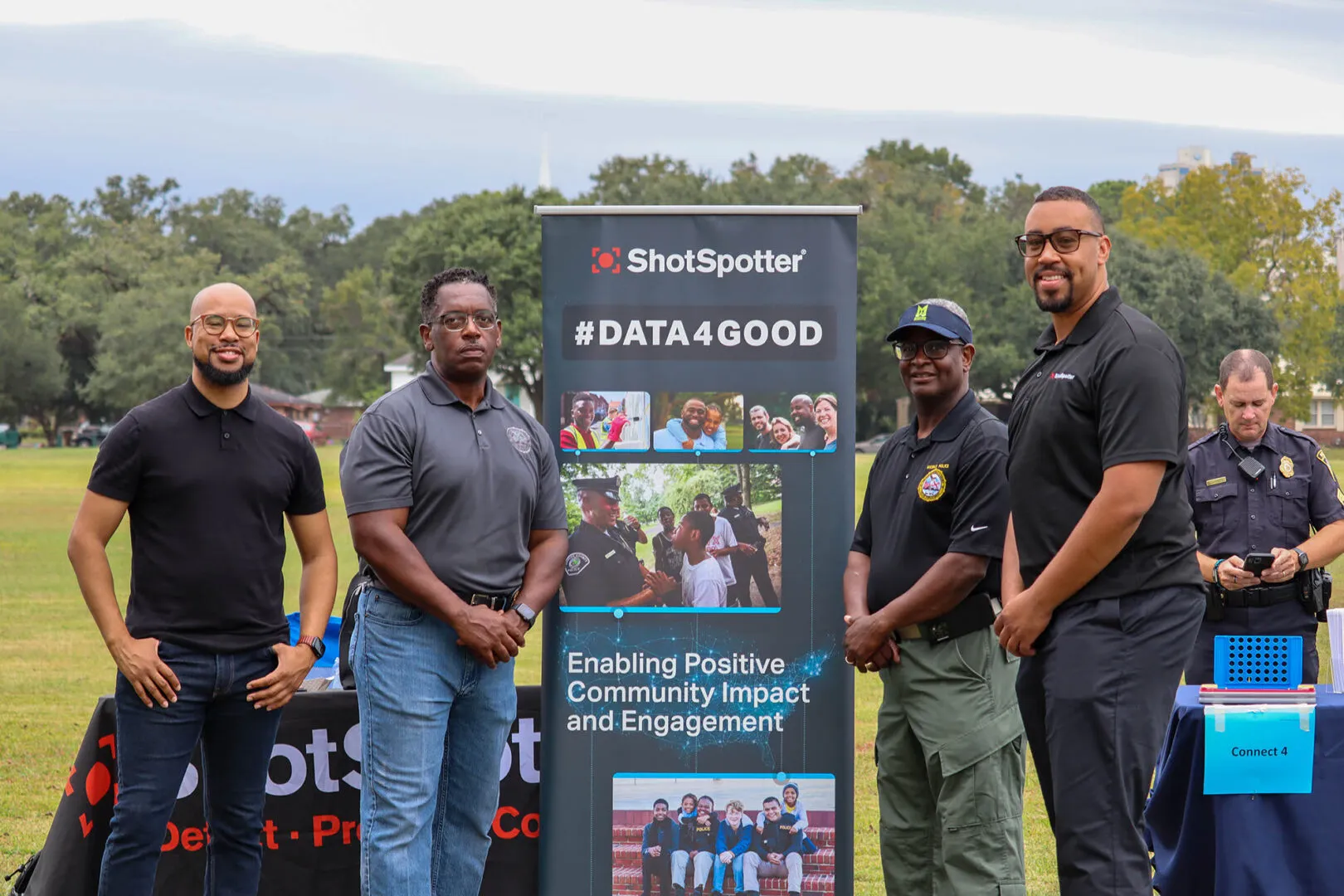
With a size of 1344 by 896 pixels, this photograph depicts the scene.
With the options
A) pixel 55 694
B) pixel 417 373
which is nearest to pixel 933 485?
pixel 55 694

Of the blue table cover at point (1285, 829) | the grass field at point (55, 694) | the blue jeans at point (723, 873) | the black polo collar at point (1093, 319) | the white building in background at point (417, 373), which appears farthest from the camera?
the white building in background at point (417, 373)

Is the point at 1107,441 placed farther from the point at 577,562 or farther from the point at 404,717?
the point at 404,717

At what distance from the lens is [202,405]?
4.08 meters

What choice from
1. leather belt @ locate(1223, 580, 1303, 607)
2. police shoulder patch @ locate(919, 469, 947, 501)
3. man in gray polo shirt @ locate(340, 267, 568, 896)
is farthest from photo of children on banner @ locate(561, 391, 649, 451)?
leather belt @ locate(1223, 580, 1303, 607)

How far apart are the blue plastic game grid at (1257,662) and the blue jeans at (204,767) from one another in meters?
3.11

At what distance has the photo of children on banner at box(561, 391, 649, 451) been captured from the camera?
465 centimetres

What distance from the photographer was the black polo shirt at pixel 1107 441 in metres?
3.38

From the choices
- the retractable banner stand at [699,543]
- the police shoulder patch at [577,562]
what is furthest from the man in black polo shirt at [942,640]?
the police shoulder patch at [577,562]

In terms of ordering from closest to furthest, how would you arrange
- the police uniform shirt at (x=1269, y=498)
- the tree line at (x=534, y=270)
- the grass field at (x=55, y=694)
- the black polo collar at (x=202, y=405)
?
the black polo collar at (x=202, y=405)
the police uniform shirt at (x=1269, y=498)
the grass field at (x=55, y=694)
the tree line at (x=534, y=270)

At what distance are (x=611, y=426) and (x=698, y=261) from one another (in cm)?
64

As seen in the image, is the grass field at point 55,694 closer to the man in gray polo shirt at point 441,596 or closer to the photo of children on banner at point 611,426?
the photo of children on banner at point 611,426

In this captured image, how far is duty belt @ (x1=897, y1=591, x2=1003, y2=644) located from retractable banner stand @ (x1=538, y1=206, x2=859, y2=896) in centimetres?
53

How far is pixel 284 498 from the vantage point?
419cm

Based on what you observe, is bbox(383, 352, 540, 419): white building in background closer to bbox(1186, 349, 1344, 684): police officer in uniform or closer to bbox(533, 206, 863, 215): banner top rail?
bbox(1186, 349, 1344, 684): police officer in uniform
